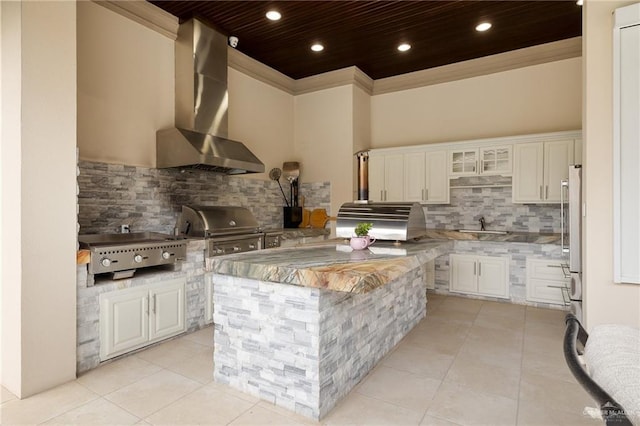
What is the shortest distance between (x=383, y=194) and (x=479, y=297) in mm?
1912

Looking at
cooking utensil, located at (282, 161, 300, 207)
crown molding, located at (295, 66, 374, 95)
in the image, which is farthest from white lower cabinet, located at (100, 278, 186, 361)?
crown molding, located at (295, 66, 374, 95)

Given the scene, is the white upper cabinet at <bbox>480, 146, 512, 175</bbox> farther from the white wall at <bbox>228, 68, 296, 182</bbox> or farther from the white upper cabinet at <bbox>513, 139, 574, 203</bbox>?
the white wall at <bbox>228, 68, 296, 182</bbox>

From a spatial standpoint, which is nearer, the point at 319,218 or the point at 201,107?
the point at 201,107

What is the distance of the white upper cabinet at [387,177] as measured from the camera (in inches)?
207

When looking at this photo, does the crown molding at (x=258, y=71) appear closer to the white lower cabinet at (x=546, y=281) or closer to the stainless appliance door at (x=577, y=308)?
the white lower cabinet at (x=546, y=281)

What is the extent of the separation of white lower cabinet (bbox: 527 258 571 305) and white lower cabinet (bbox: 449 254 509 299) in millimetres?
255

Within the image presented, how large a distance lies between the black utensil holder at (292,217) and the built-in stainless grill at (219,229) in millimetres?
1241

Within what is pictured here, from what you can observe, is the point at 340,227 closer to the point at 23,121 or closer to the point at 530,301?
the point at 23,121

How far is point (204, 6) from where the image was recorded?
361 centimetres

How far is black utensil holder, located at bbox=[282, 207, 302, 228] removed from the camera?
538cm

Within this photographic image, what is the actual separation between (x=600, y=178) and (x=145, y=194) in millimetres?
3901

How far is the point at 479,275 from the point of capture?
15.0ft

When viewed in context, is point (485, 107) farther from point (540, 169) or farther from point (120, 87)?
point (120, 87)

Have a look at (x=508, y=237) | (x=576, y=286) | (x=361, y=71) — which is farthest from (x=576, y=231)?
(x=361, y=71)
